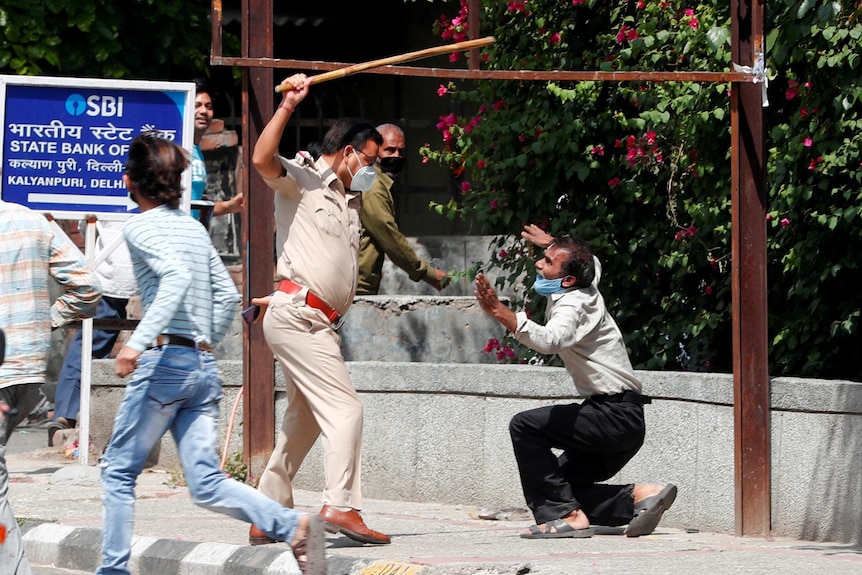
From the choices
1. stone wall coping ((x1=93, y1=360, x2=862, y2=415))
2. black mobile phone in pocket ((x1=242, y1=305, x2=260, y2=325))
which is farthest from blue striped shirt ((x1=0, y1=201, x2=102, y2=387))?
stone wall coping ((x1=93, y1=360, x2=862, y2=415))

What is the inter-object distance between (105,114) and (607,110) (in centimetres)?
289

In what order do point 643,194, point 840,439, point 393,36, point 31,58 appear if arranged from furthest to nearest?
point 393,36
point 31,58
point 643,194
point 840,439

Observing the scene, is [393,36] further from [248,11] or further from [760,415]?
[760,415]

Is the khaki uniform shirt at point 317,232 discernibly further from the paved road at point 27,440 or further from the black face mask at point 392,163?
the paved road at point 27,440

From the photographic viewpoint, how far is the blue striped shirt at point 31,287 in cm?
562

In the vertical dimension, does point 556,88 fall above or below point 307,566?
above

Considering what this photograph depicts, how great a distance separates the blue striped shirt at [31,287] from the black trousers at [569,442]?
2.14 meters

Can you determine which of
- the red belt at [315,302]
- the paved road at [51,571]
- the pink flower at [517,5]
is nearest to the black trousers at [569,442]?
the red belt at [315,302]

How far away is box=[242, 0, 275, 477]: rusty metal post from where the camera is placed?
7.95 m

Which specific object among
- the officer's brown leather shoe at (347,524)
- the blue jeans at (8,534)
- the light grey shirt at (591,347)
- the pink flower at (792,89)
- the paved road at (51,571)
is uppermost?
the pink flower at (792,89)

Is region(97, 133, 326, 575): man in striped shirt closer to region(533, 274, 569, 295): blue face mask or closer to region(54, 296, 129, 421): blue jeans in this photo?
region(533, 274, 569, 295): blue face mask

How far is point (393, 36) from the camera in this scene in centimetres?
1422

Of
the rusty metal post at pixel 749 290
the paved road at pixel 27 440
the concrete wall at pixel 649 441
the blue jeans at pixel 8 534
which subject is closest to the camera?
the blue jeans at pixel 8 534

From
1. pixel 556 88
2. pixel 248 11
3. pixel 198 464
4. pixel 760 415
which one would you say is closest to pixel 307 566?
pixel 198 464
